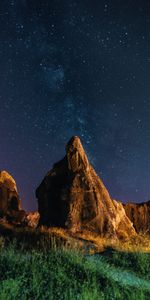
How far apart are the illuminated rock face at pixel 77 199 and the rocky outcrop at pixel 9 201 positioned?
901 cm

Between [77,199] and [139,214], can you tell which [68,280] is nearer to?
[77,199]

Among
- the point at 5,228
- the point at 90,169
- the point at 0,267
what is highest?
the point at 90,169

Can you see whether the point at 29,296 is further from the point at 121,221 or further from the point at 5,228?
the point at 121,221

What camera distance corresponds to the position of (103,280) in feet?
34.7

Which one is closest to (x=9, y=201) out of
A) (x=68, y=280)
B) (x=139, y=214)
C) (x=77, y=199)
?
(x=139, y=214)

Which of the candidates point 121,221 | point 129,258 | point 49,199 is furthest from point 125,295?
point 121,221

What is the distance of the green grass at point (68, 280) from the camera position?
8.30m

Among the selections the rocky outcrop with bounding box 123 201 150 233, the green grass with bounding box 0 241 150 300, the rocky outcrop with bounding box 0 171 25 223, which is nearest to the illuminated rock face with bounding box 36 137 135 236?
the rocky outcrop with bounding box 123 201 150 233

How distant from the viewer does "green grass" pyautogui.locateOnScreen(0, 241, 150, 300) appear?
27.2ft

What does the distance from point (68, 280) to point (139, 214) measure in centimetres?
3229

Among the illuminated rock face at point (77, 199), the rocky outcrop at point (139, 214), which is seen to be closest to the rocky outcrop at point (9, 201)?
the illuminated rock face at point (77, 199)

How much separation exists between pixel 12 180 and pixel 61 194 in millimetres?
18876

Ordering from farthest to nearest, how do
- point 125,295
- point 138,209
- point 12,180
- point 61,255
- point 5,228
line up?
point 12,180
point 138,209
point 5,228
point 61,255
point 125,295

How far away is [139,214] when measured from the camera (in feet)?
135
